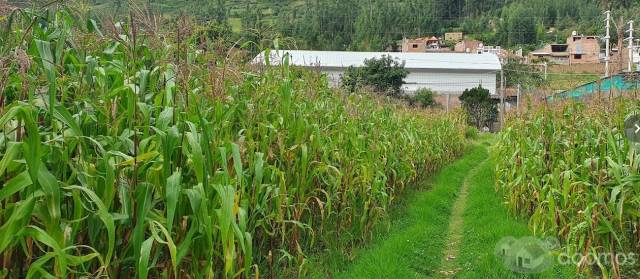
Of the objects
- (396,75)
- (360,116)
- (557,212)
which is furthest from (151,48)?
(396,75)

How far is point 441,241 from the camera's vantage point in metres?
5.59

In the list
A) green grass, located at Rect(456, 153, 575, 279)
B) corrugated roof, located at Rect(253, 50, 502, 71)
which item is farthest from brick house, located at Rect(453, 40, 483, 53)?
green grass, located at Rect(456, 153, 575, 279)

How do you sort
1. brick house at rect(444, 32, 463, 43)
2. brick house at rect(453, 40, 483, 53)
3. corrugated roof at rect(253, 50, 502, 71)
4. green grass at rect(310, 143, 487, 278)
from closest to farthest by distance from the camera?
1. green grass at rect(310, 143, 487, 278)
2. corrugated roof at rect(253, 50, 502, 71)
3. brick house at rect(453, 40, 483, 53)
4. brick house at rect(444, 32, 463, 43)

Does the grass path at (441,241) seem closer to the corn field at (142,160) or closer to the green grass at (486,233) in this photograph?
the green grass at (486,233)

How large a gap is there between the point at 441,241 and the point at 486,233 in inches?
17.6

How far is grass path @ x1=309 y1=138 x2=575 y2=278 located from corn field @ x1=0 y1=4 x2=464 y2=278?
486 millimetres

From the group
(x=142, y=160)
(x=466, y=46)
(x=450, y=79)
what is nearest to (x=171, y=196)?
(x=142, y=160)

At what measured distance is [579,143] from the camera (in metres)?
5.02

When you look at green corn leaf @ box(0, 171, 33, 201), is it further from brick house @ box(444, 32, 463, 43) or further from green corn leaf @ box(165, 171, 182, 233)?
brick house @ box(444, 32, 463, 43)

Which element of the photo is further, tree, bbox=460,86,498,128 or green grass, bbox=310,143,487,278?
tree, bbox=460,86,498,128

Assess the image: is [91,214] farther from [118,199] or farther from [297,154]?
[297,154]

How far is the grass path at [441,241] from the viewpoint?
4.25 metres

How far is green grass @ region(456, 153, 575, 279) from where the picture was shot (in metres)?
4.25

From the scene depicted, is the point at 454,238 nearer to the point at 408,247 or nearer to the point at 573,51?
the point at 408,247
